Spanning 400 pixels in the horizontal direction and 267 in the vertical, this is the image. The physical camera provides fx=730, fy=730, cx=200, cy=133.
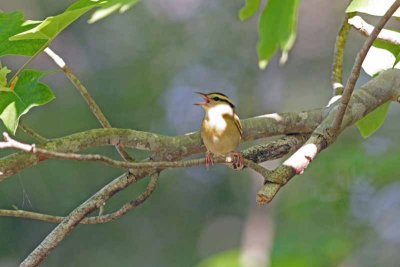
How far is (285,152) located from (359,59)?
0.44 metres

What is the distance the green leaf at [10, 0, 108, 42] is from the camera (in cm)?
83

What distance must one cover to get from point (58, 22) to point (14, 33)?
0.24 m

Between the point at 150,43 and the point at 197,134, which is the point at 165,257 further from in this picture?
the point at 197,134

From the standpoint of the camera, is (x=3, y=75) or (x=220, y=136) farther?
(x=220, y=136)

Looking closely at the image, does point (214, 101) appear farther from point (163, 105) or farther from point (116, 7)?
point (163, 105)

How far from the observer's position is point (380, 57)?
1613mm

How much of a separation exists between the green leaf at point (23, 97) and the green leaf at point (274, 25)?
27.4 inches

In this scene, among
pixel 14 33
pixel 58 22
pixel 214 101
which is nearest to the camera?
pixel 58 22

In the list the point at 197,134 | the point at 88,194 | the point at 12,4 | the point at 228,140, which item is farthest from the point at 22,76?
the point at 12,4

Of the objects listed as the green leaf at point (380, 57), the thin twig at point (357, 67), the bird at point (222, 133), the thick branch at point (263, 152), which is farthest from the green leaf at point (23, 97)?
the green leaf at point (380, 57)

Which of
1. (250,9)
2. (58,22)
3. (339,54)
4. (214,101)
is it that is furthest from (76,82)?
(250,9)

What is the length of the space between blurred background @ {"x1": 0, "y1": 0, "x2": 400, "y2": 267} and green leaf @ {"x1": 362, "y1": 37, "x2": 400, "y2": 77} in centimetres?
266

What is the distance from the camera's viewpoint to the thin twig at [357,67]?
111 centimetres

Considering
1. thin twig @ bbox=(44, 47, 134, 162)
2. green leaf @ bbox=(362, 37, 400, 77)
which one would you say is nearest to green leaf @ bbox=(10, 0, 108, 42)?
thin twig @ bbox=(44, 47, 134, 162)
